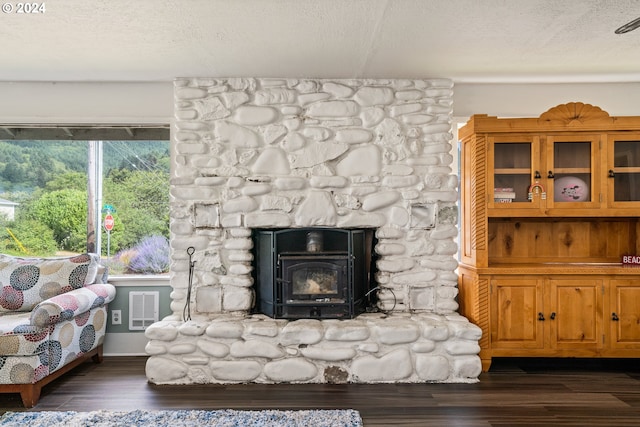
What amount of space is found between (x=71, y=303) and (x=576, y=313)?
363cm

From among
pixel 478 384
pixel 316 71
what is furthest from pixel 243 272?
pixel 478 384

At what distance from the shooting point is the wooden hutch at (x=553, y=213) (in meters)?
3.60

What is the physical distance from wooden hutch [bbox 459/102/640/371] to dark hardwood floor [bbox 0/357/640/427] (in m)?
0.26

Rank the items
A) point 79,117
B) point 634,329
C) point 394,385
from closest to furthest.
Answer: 1. point 394,385
2. point 634,329
3. point 79,117

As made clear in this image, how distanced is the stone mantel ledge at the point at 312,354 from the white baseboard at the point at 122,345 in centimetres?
79

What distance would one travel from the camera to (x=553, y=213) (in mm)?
3705

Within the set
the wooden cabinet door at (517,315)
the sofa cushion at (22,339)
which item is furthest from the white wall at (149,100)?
the sofa cushion at (22,339)

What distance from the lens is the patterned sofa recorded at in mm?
3031

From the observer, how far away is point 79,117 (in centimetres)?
409

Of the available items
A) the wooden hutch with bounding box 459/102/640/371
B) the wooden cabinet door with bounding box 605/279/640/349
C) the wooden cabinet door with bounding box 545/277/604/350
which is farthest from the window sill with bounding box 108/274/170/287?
the wooden cabinet door with bounding box 605/279/640/349

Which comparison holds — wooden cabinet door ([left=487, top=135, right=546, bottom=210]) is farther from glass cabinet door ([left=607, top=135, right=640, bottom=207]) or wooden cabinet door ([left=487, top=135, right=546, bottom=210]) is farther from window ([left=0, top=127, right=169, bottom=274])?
window ([left=0, top=127, right=169, bottom=274])

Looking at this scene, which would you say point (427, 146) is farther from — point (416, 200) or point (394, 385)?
point (394, 385)

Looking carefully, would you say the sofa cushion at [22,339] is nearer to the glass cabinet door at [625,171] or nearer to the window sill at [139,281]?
the window sill at [139,281]

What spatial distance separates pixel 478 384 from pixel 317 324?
1193mm
